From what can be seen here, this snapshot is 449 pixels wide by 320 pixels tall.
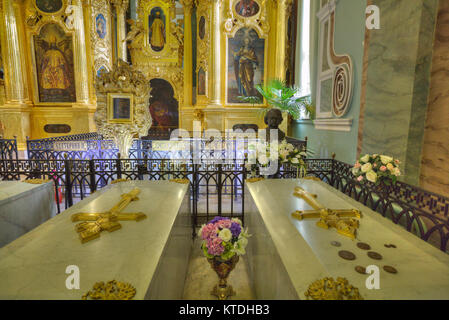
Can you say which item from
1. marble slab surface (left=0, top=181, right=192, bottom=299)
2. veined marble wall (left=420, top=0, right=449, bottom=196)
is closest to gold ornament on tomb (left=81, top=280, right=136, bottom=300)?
marble slab surface (left=0, top=181, right=192, bottom=299)

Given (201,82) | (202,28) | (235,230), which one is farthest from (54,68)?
(235,230)

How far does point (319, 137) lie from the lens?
7117 mm

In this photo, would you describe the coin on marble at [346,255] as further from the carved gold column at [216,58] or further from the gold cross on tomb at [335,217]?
the carved gold column at [216,58]

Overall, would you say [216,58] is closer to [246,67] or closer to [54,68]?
[246,67]

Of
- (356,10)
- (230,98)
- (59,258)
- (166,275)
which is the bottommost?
(166,275)

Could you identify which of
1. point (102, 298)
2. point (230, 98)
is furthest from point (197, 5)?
point (102, 298)

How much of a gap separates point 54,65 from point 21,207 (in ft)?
41.9

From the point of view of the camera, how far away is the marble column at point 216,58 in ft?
39.1

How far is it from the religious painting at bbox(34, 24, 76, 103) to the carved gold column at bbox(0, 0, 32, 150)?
708 millimetres

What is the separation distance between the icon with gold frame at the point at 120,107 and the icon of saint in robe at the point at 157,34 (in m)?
8.99

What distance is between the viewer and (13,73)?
39.2 ft

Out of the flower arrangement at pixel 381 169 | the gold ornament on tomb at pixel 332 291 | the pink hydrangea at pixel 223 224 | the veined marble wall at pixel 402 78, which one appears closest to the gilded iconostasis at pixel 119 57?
the veined marble wall at pixel 402 78
